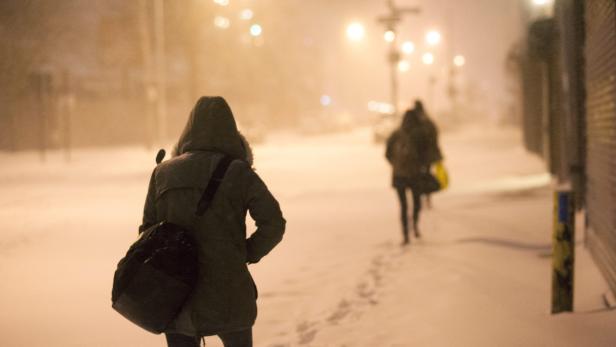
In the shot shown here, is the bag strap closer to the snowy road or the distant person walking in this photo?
the snowy road

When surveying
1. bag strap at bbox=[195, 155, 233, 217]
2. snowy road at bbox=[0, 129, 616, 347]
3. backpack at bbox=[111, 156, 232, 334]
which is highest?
bag strap at bbox=[195, 155, 233, 217]

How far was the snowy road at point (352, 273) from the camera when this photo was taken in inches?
231

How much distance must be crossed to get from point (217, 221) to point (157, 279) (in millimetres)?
336

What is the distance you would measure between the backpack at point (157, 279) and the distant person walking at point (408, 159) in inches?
274

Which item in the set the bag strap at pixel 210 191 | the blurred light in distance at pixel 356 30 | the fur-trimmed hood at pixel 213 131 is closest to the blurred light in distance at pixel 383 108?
the blurred light in distance at pixel 356 30

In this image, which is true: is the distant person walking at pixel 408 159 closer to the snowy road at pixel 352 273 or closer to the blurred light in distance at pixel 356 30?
the snowy road at pixel 352 273

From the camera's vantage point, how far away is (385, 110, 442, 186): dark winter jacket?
9.91 m

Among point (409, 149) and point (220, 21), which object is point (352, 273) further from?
point (220, 21)

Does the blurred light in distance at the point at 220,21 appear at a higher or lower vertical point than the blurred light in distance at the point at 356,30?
higher

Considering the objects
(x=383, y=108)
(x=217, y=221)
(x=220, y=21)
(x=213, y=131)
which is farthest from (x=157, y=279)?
(x=383, y=108)

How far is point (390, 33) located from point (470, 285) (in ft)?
48.1

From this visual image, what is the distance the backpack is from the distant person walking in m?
6.95

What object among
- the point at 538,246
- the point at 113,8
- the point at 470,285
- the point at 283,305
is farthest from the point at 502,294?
the point at 113,8

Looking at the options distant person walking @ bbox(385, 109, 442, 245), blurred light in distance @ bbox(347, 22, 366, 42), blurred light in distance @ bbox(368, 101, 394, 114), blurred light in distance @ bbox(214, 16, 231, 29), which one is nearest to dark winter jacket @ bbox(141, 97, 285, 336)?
distant person walking @ bbox(385, 109, 442, 245)
